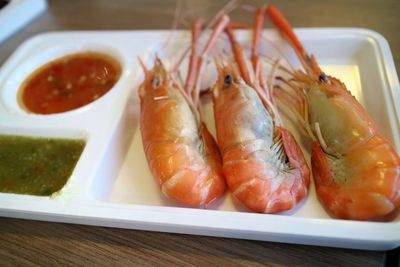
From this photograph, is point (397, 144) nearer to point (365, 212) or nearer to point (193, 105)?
point (365, 212)

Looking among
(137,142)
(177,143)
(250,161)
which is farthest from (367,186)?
(137,142)

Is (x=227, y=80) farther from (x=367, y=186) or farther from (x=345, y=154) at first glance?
(x=367, y=186)

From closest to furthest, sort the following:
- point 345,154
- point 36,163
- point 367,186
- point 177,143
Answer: point 367,186
point 345,154
point 177,143
point 36,163

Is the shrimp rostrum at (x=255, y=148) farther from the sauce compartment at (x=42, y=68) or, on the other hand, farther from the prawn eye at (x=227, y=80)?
the sauce compartment at (x=42, y=68)

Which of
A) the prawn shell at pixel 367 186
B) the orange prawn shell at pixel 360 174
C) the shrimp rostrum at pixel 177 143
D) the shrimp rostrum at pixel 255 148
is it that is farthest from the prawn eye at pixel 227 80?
the prawn shell at pixel 367 186

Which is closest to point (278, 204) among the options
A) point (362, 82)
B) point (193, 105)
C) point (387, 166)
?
point (387, 166)

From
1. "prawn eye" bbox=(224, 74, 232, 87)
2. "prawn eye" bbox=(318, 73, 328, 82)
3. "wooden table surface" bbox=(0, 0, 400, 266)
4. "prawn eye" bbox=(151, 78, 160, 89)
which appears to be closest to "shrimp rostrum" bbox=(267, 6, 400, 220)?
"prawn eye" bbox=(318, 73, 328, 82)
